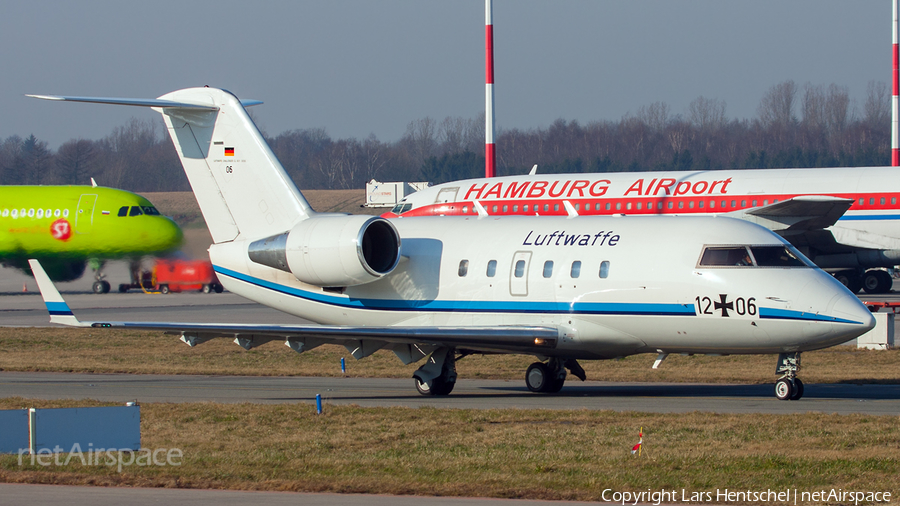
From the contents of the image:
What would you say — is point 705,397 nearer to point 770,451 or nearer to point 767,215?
point 770,451

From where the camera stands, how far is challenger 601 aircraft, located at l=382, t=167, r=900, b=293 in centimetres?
3816

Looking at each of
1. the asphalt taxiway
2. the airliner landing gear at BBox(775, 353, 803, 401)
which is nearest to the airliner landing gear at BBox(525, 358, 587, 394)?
the asphalt taxiway

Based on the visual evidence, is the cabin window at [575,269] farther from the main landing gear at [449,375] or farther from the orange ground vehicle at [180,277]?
the orange ground vehicle at [180,277]

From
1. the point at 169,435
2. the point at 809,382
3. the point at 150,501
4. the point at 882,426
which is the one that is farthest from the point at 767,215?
the point at 150,501

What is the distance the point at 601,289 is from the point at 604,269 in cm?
35

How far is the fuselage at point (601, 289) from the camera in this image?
16859 mm

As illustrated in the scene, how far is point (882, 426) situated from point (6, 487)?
1067 centimetres

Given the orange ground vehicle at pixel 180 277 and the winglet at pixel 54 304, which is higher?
the winglet at pixel 54 304

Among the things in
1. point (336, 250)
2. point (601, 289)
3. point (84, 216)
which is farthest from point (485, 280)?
point (84, 216)

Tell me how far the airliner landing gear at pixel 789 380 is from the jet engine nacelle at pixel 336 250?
7.08 metres

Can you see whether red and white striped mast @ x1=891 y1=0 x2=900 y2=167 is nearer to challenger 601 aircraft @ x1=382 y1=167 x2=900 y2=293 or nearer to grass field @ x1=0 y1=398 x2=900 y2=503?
challenger 601 aircraft @ x1=382 y1=167 x2=900 y2=293

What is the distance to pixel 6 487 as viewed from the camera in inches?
423

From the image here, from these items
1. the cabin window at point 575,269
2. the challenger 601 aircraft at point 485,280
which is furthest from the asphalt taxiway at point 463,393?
the cabin window at point 575,269

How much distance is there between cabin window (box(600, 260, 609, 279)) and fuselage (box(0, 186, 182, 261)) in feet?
104
